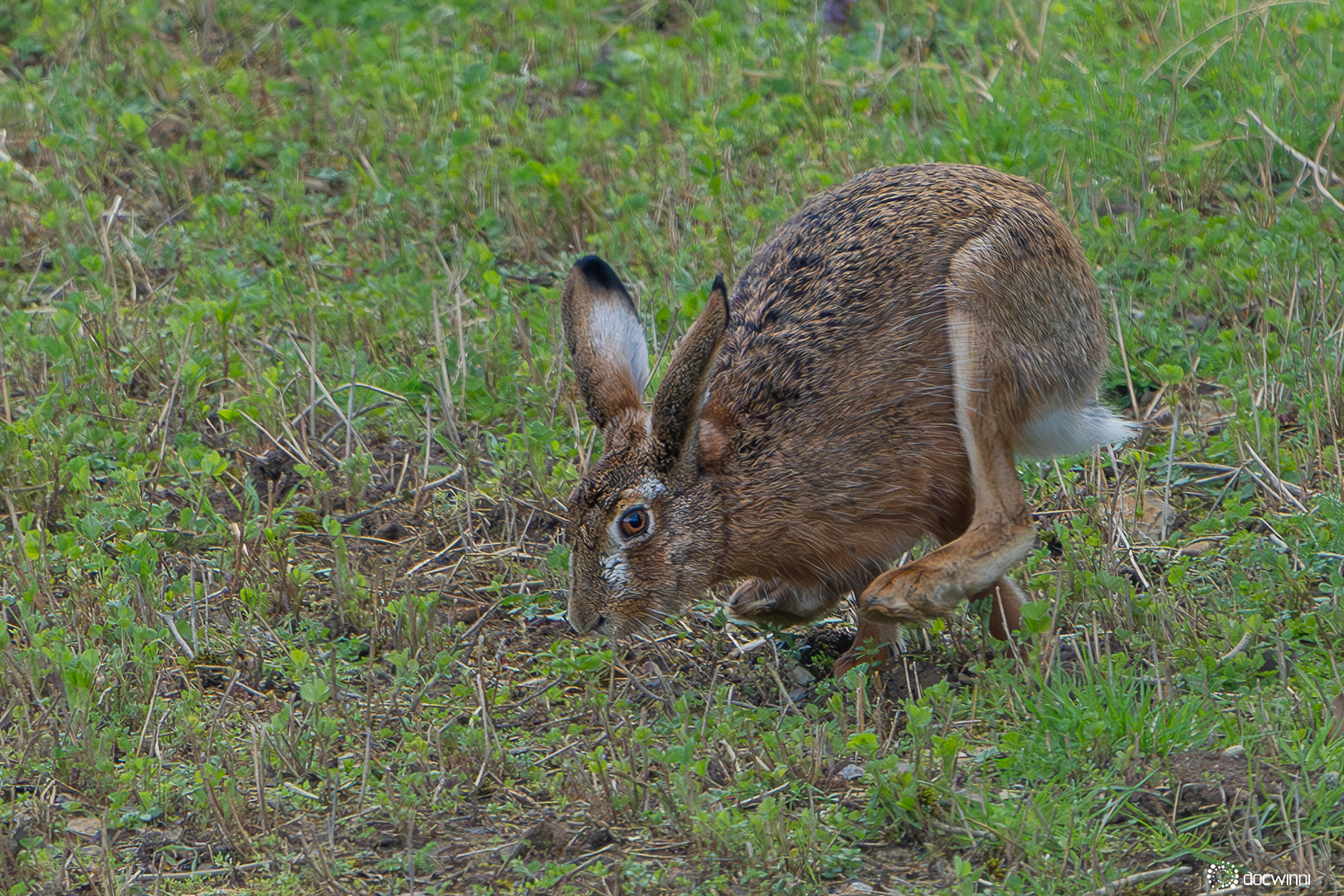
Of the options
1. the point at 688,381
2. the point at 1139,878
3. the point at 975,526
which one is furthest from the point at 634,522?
the point at 1139,878

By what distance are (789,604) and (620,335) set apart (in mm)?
998

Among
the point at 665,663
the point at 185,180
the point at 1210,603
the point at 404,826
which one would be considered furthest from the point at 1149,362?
the point at 185,180

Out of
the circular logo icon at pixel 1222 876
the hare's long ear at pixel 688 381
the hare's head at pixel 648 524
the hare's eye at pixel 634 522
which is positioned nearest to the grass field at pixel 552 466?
the circular logo icon at pixel 1222 876

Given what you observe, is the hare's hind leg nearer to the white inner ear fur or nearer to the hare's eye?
the hare's eye

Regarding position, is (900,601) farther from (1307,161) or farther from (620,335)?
(1307,161)

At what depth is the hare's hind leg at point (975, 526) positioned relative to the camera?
15.0 ft

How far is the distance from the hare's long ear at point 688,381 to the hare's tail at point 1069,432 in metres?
1.06

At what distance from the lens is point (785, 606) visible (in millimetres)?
5023

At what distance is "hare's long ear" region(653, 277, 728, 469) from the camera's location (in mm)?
4414

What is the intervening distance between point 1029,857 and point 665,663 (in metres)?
1.62

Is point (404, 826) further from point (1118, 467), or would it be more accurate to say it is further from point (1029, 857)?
point (1118, 467)

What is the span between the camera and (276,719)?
4.24m

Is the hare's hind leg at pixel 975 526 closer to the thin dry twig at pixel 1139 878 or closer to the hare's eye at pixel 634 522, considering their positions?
the hare's eye at pixel 634 522

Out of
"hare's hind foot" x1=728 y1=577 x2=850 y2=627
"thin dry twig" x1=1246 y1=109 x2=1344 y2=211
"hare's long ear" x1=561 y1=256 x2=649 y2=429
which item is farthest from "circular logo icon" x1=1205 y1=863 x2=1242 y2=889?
→ "thin dry twig" x1=1246 y1=109 x2=1344 y2=211
